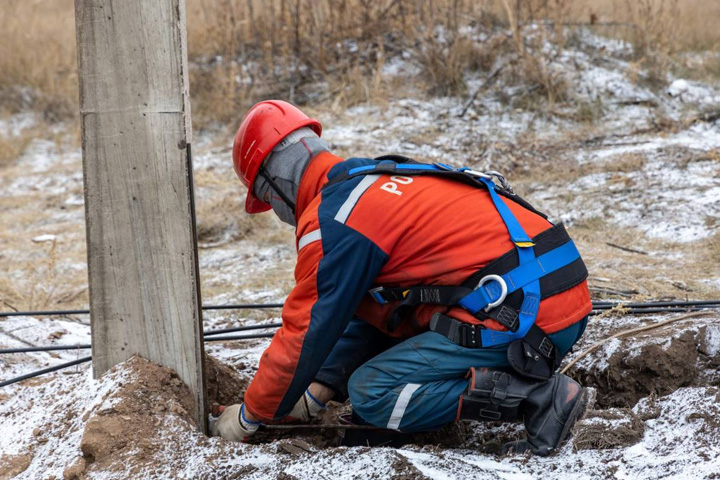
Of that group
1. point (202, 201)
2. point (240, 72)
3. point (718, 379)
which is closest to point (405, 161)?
point (718, 379)

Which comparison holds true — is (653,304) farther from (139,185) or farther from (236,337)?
(139,185)

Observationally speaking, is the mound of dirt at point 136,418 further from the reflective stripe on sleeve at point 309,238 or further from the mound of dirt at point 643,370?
the mound of dirt at point 643,370

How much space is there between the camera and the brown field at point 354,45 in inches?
332

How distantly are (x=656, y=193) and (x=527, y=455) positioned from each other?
4306 millimetres

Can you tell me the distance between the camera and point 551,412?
2.48 metres

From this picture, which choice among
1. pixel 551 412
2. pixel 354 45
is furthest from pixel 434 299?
pixel 354 45

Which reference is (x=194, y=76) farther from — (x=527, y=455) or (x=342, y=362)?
(x=527, y=455)

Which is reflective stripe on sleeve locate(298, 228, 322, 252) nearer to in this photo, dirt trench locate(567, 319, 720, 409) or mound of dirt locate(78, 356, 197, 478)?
mound of dirt locate(78, 356, 197, 478)

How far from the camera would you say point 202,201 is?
7176 millimetres

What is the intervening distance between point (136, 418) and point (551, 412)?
1.49 meters

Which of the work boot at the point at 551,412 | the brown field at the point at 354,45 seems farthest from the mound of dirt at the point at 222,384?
the brown field at the point at 354,45

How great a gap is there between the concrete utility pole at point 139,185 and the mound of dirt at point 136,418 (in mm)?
63

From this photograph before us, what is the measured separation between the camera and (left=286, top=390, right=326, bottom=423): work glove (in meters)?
2.91

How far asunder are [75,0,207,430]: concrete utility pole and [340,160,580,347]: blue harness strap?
68 cm
